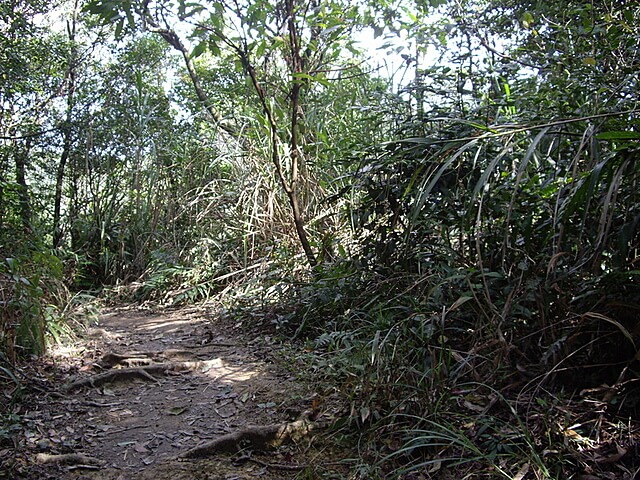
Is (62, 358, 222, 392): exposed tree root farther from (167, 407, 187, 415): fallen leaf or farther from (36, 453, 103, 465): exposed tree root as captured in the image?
(36, 453, 103, 465): exposed tree root

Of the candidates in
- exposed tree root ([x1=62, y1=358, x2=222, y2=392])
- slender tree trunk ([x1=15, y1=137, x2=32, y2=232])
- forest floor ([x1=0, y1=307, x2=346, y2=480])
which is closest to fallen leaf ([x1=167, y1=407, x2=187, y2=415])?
forest floor ([x1=0, y1=307, x2=346, y2=480])

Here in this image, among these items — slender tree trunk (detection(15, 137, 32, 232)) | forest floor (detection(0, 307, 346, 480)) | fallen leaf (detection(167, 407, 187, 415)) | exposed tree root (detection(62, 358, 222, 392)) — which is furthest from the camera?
slender tree trunk (detection(15, 137, 32, 232))

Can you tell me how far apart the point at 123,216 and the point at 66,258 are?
935 millimetres

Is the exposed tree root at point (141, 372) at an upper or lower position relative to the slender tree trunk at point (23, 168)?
lower

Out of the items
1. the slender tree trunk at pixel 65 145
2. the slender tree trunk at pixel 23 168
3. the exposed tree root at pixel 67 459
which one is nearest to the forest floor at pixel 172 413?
the exposed tree root at pixel 67 459

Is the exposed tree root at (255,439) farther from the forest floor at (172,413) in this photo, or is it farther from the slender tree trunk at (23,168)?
the slender tree trunk at (23,168)

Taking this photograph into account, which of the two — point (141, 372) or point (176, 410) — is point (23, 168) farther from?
point (176, 410)

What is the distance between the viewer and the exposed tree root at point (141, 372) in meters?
3.29

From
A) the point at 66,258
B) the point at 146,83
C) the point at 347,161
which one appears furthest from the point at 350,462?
the point at 146,83

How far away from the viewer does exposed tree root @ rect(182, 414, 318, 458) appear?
2453 mm

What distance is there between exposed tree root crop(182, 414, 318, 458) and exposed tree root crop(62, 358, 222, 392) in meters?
1.17

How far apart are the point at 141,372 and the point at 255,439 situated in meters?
1.37

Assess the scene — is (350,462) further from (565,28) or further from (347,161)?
(565,28)

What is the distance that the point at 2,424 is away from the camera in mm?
2488
